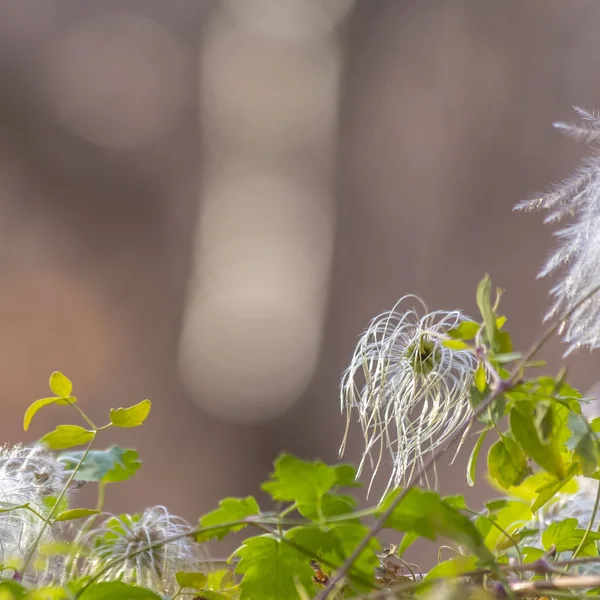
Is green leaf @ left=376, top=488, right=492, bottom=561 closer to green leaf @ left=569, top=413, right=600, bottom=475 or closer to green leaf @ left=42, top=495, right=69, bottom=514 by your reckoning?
green leaf @ left=569, top=413, right=600, bottom=475

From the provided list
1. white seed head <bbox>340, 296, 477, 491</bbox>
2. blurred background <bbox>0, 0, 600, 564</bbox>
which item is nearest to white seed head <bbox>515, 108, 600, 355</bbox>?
white seed head <bbox>340, 296, 477, 491</bbox>

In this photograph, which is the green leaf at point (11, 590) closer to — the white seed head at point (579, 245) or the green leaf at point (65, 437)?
the green leaf at point (65, 437)

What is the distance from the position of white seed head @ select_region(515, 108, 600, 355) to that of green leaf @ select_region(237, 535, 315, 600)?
0.17 metres

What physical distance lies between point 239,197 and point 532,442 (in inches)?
104

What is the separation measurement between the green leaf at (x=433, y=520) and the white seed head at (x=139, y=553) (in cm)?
18

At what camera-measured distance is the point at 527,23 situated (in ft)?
7.89

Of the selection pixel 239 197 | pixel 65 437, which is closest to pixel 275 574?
pixel 65 437

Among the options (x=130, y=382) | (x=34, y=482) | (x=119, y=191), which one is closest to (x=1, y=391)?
(x=130, y=382)

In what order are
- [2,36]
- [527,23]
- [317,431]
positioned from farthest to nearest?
[317,431], [2,36], [527,23]

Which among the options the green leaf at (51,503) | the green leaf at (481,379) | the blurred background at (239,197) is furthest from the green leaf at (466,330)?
the blurred background at (239,197)

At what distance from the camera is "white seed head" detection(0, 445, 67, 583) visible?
413mm

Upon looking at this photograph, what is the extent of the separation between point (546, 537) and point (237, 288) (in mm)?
2466

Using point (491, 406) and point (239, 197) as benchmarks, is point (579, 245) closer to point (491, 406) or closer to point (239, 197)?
point (491, 406)

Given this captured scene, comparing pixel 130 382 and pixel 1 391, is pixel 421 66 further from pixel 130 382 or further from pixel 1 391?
pixel 1 391
